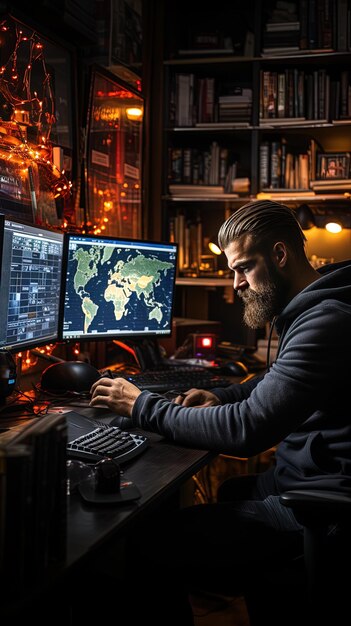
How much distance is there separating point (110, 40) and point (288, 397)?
180cm

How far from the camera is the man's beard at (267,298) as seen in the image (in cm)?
155

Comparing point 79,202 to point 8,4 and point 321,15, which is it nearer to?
point 8,4

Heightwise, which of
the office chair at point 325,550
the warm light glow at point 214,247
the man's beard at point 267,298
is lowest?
the office chair at point 325,550

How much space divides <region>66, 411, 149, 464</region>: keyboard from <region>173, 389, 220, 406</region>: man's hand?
0.16 metres

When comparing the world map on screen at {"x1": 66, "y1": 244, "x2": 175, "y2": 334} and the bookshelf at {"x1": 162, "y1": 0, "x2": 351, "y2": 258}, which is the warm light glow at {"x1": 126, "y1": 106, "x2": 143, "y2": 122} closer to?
the bookshelf at {"x1": 162, "y1": 0, "x2": 351, "y2": 258}

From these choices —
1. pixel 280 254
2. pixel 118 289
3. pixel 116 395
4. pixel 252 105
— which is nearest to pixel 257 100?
pixel 252 105

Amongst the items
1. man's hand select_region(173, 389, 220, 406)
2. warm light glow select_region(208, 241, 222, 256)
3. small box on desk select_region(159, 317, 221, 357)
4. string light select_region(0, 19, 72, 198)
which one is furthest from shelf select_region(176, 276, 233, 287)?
man's hand select_region(173, 389, 220, 406)

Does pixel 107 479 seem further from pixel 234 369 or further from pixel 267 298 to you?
pixel 234 369

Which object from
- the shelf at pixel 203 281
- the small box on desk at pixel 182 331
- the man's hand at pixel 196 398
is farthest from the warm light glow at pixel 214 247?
the man's hand at pixel 196 398

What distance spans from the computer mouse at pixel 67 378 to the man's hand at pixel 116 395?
355 mm

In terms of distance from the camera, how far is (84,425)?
1.52 m

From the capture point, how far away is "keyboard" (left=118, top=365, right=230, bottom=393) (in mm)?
1953

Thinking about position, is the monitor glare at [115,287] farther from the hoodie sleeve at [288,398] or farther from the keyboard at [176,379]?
the hoodie sleeve at [288,398]

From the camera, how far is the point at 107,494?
42.6 inches
